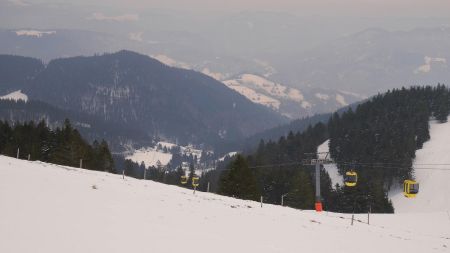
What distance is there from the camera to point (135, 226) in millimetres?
22719

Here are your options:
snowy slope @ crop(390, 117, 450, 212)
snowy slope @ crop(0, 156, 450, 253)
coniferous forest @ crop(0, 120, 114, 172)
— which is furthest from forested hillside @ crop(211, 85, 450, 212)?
snowy slope @ crop(0, 156, 450, 253)

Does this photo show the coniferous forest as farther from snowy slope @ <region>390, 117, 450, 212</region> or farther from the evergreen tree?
snowy slope @ <region>390, 117, 450, 212</region>

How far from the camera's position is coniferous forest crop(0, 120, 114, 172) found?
87.4 meters

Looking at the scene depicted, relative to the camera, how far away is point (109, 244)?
18750mm

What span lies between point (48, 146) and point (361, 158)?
4346 inches

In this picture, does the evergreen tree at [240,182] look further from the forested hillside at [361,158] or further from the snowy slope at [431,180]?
the snowy slope at [431,180]

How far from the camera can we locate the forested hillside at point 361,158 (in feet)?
340

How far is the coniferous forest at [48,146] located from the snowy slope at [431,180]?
83261mm

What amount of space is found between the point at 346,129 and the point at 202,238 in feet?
573

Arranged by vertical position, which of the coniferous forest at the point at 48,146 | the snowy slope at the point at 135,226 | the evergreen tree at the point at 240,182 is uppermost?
the coniferous forest at the point at 48,146

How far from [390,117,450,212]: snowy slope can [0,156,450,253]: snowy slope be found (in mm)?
97795

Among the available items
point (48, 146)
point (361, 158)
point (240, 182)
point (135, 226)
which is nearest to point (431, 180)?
point (361, 158)

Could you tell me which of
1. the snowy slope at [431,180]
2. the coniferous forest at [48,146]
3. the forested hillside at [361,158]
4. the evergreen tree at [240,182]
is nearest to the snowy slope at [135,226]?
the evergreen tree at [240,182]

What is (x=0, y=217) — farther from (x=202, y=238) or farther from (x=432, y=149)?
(x=432, y=149)
